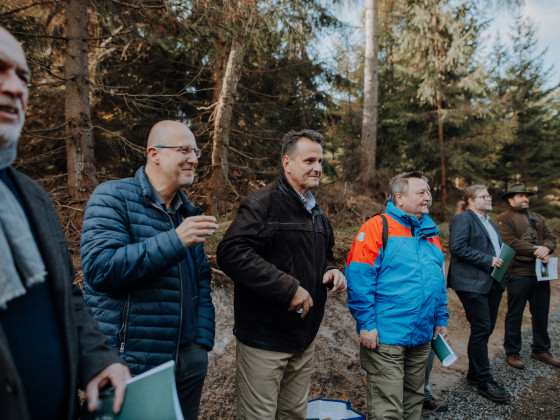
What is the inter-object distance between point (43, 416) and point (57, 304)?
0.37 metres

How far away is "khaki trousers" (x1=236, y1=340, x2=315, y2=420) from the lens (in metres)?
2.38

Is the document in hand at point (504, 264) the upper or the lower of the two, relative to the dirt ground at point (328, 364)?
upper

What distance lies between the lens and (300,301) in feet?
7.19

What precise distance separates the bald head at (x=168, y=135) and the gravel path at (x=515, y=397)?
3834mm

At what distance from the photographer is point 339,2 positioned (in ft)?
27.6

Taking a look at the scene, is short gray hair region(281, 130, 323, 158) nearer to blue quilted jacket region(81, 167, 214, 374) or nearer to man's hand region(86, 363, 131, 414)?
blue quilted jacket region(81, 167, 214, 374)

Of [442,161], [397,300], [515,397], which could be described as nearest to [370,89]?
[442,161]

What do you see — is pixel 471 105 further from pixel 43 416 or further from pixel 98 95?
pixel 43 416

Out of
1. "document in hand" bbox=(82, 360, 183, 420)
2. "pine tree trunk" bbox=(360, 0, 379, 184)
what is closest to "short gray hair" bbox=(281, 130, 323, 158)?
"document in hand" bbox=(82, 360, 183, 420)

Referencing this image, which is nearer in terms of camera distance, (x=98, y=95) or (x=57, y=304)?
(x=57, y=304)

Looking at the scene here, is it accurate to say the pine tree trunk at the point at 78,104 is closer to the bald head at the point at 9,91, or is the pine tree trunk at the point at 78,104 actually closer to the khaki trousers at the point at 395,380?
the bald head at the point at 9,91

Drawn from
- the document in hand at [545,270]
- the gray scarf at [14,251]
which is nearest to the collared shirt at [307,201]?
the gray scarf at [14,251]

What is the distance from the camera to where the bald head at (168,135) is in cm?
216

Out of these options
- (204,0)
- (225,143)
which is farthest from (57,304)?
(225,143)
